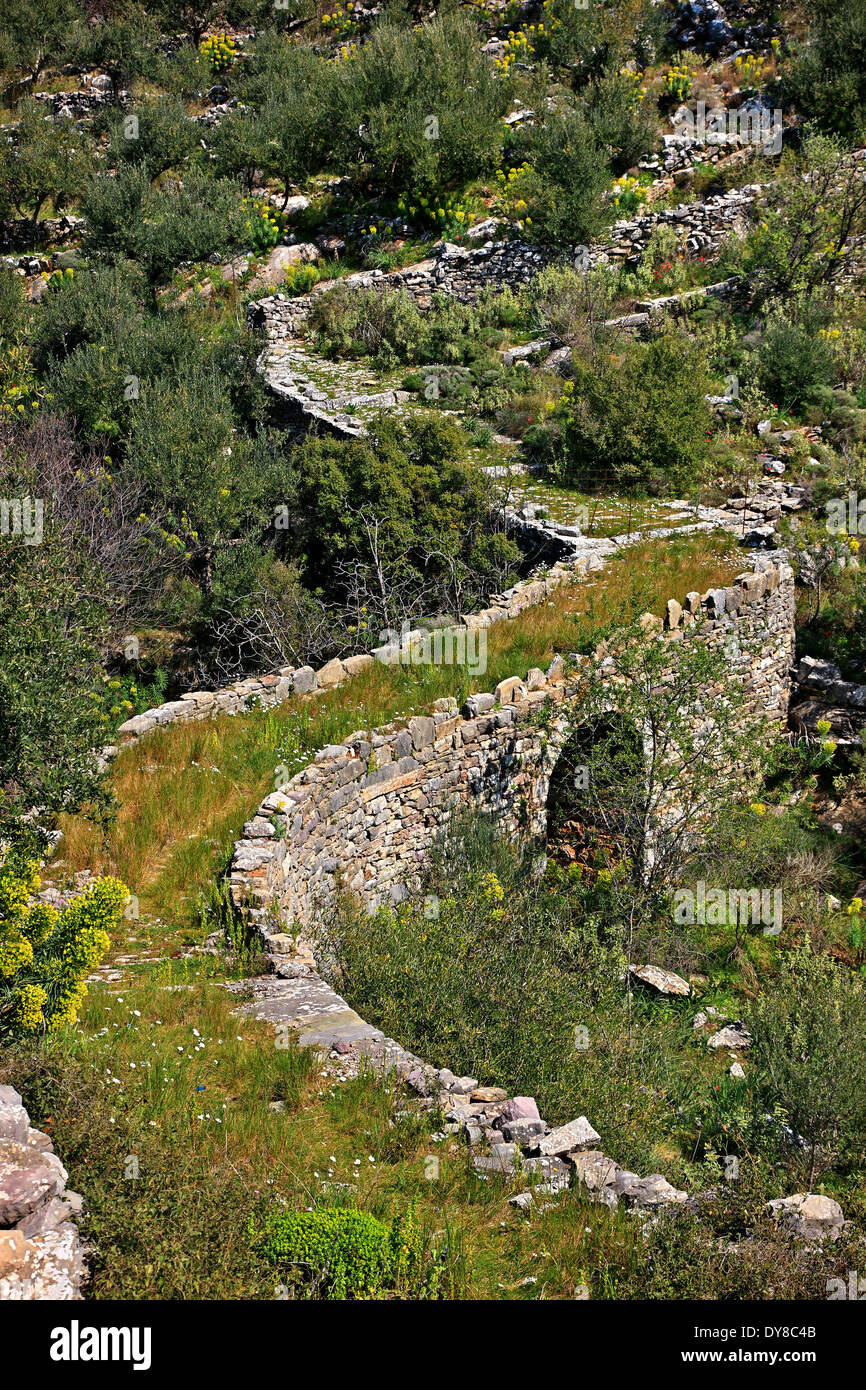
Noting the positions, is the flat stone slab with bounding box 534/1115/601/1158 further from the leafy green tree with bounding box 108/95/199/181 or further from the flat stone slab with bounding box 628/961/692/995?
the leafy green tree with bounding box 108/95/199/181

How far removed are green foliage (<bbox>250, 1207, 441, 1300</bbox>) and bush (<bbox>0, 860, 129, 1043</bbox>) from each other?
1.48m

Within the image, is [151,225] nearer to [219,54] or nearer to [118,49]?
[118,49]

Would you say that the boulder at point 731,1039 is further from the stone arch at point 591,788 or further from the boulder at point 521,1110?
the boulder at point 521,1110

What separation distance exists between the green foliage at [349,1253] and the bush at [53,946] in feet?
4.86

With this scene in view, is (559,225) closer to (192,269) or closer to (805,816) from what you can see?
(192,269)

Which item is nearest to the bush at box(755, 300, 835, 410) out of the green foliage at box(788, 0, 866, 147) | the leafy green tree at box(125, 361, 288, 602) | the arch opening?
the green foliage at box(788, 0, 866, 147)

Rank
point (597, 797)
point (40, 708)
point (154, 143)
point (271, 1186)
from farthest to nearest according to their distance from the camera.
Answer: point (154, 143) < point (597, 797) < point (40, 708) < point (271, 1186)

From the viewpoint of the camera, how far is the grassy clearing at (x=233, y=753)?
7.52 metres

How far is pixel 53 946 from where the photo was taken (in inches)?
195

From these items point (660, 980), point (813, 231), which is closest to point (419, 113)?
point (813, 231)

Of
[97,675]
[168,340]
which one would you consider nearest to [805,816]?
[97,675]

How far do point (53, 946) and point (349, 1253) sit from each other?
2.02m

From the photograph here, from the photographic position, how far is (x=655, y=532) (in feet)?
44.6

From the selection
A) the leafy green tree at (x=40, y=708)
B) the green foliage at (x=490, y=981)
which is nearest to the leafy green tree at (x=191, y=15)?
the leafy green tree at (x=40, y=708)
